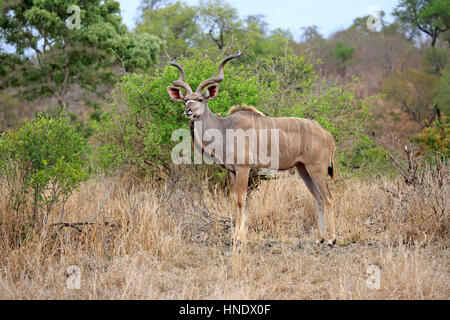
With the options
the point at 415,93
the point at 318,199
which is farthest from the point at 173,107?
the point at 415,93

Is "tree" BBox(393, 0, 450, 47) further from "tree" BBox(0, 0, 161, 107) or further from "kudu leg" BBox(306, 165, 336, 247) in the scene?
"kudu leg" BBox(306, 165, 336, 247)

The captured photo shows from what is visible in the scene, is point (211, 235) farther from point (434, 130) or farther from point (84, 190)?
point (434, 130)

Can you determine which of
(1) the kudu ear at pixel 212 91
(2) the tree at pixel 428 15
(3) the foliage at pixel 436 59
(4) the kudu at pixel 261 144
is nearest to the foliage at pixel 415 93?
(3) the foliage at pixel 436 59

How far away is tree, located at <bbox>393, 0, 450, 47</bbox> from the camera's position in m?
27.0

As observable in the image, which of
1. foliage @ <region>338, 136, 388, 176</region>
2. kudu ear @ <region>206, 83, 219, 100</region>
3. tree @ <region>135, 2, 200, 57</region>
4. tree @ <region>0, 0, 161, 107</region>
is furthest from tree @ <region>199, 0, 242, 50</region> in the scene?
kudu ear @ <region>206, 83, 219, 100</region>

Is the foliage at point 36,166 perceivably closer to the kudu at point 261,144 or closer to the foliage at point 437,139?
the kudu at point 261,144

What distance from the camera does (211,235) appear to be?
16.6ft

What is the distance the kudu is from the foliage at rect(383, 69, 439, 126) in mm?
20822

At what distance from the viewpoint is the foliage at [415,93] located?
23.9 metres

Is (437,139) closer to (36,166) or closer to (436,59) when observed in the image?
(36,166)

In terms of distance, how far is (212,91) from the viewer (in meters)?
5.05

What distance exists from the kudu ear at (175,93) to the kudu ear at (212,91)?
0.96ft
